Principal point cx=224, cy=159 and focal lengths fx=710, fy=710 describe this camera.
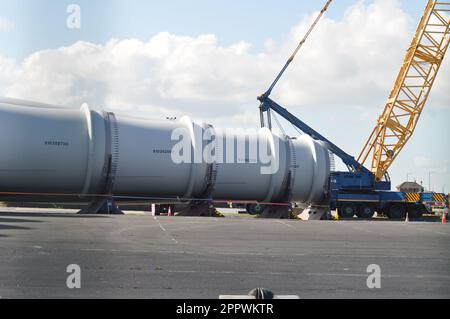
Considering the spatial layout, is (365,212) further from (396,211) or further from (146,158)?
(146,158)

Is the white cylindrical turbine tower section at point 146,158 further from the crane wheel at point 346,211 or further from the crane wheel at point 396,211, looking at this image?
the crane wheel at point 396,211

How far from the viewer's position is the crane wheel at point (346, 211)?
42.5m

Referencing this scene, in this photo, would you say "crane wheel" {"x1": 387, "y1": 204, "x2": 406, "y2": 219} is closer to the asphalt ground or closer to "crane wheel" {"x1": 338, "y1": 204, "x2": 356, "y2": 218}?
"crane wheel" {"x1": 338, "y1": 204, "x2": 356, "y2": 218}

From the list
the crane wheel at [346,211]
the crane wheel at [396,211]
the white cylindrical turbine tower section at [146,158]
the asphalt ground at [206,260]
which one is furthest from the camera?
the crane wheel at [396,211]

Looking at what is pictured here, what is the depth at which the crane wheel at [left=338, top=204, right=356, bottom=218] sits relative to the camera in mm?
42500

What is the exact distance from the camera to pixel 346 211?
140 ft

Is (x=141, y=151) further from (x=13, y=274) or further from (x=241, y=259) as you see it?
(x=13, y=274)

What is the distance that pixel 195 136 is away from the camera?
31.8 metres

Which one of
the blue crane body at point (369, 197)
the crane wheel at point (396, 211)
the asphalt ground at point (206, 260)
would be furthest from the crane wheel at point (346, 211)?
the asphalt ground at point (206, 260)

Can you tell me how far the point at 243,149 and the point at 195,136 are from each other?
2.72 meters

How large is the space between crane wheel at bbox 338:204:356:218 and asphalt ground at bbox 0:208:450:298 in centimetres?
1855

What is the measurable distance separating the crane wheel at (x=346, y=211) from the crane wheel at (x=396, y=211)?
3316 millimetres

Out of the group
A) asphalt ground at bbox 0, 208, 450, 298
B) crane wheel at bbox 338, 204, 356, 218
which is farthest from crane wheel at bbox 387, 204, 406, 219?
asphalt ground at bbox 0, 208, 450, 298
